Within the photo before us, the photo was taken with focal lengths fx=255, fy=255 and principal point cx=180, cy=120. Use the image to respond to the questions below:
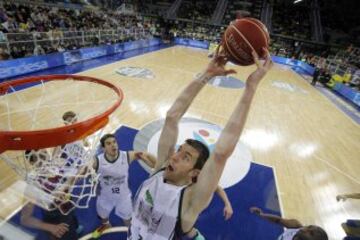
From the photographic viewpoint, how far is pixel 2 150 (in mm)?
1605

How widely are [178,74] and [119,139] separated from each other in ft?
24.5

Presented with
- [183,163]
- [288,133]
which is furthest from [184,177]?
[288,133]

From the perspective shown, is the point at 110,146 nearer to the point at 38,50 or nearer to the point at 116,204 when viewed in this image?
the point at 116,204

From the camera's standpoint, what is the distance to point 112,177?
3125mm

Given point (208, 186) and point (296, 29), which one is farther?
point (296, 29)

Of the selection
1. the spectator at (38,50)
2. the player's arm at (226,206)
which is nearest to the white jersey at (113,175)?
the player's arm at (226,206)

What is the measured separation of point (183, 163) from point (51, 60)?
34.9 feet

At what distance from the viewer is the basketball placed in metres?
1.81

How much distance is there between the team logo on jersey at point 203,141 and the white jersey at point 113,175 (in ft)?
5.77

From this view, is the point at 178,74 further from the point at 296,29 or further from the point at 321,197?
the point at 296,29

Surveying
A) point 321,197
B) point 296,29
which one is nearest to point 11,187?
point 321,197

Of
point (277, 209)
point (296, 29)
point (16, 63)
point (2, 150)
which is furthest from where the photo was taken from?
point (296, 29)

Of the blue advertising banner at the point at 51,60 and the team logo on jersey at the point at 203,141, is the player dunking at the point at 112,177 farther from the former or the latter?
the blue advertising banner at the point at 51,60

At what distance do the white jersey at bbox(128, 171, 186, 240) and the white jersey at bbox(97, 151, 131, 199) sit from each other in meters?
1.44
